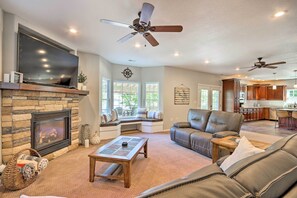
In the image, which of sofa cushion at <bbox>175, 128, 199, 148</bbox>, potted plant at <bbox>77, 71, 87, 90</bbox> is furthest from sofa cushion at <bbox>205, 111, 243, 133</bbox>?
potted plant at <bbox>77, 71, 87, 90</bbox>

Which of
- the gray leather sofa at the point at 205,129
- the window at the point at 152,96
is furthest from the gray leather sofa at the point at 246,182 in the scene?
the window at the point at 152,96

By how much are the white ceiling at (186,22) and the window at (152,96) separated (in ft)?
8.37

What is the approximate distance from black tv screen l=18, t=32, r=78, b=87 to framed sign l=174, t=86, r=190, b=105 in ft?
14.1

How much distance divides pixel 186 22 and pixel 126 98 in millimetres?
4476

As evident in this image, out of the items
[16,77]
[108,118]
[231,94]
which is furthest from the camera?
[231,94]

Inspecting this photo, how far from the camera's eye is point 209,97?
28.0 ft

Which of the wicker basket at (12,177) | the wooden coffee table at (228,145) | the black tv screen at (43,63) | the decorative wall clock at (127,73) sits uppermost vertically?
the decorative wall clock at (127,73)

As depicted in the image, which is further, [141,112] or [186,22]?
[141,112]

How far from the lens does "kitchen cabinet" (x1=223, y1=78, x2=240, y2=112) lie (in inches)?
340

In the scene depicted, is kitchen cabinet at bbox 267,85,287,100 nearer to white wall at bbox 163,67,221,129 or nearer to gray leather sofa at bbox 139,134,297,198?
white wall at bbox 163,67,221,129

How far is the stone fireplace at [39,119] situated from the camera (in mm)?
2704

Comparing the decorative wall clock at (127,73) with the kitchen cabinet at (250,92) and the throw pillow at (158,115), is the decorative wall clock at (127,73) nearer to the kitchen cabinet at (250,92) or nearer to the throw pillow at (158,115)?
the throw pillow at (158,115)

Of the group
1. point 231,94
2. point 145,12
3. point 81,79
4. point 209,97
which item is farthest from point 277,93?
point 145,12

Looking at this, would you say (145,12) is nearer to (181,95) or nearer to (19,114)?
(19,114)
